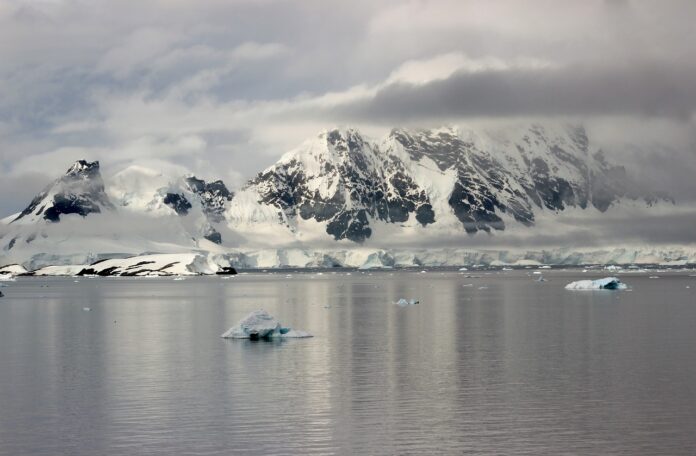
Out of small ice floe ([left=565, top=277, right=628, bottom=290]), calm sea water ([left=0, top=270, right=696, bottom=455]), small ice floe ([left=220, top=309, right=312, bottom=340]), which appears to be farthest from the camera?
small ice floe ([left=565, top=277, right=628, bottom=290])

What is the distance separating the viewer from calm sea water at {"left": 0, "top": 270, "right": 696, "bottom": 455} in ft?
108

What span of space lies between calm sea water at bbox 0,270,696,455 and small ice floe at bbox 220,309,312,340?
168 cm

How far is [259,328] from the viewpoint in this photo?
66.1 metres

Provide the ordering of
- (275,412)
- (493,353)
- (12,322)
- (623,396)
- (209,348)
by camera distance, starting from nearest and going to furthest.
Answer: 1. (275,412)
2. (623,396)
3. (493,353)
4. (209,348)
5. (12,322)

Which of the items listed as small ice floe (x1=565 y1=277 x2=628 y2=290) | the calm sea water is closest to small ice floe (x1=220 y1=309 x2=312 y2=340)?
the calm sea water

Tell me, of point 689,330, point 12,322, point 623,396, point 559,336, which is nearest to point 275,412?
point 623,396

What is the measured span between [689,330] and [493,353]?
928 inches

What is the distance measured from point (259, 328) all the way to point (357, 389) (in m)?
23.1

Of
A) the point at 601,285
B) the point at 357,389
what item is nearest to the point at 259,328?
the point at 357,389

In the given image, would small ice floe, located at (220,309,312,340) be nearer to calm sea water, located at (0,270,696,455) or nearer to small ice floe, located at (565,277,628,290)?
calm sea water, located at (0,270,696,455)

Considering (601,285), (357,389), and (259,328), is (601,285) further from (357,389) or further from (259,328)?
(357,389)

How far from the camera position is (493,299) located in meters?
130

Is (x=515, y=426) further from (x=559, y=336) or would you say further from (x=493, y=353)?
(x=559, y=336)

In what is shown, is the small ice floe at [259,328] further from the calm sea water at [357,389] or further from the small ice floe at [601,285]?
the small ice floe at [601,285]
